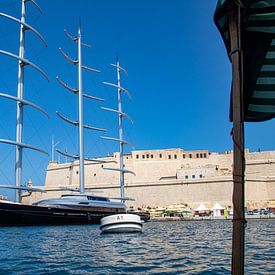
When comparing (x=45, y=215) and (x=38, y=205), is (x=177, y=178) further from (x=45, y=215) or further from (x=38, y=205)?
(x=45, y=215)

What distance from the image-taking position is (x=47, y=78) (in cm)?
4425

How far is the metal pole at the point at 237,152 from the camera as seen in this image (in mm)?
4367

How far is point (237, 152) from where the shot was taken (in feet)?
14.5

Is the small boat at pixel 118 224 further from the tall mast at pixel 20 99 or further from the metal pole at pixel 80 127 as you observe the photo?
the metal pole at pixel 80 127

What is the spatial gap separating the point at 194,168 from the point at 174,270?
60985 millimetres

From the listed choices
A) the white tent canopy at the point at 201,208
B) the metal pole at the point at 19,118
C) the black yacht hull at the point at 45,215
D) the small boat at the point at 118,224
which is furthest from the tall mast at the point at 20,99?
the white tent canopy at the point at 201,208

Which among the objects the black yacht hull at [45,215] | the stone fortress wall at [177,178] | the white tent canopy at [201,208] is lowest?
the white tent canopy at [201,208]

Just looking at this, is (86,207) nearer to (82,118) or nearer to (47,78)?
(82,118)

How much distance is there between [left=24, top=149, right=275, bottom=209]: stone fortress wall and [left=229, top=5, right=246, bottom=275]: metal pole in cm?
5481

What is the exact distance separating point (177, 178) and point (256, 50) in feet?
224

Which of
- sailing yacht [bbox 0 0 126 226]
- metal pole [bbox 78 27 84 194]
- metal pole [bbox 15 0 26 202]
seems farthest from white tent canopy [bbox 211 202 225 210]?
metal pole [bbox 15 0 26 202]

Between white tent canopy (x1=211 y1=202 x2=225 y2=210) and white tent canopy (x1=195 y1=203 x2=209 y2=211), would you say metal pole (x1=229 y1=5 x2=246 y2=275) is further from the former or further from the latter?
white tent canopy (x1=195 y1=203 x2=209 y2=211)

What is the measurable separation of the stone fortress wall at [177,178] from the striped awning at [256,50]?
178ft

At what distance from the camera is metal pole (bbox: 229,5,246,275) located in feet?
14.3
